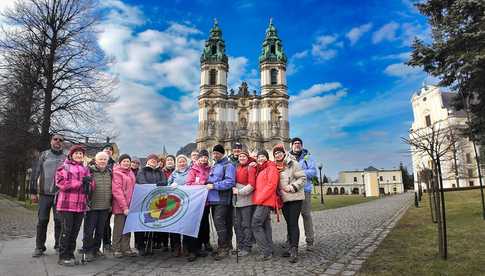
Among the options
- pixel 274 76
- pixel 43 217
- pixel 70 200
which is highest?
pixel 274 76

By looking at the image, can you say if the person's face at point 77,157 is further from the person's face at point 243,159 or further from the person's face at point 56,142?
the person's face at point 243,159

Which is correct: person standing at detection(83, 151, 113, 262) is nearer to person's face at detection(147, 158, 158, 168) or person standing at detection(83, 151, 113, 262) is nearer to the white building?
person's face at detection(147, 158, 158, 168)

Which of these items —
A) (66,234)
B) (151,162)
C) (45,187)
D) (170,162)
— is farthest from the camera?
(170,162)

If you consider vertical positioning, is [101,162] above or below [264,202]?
above

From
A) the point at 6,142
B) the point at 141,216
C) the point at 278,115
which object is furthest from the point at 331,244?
the point at 278,115

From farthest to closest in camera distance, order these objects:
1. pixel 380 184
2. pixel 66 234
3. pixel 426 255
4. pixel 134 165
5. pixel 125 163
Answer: pixel 380 184 < pixel 134 165 < pixel 125 163 < pixel 426 255 < pixel 66 234

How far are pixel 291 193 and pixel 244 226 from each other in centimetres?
120

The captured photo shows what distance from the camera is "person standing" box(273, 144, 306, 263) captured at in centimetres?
624

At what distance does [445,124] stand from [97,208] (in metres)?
60.0

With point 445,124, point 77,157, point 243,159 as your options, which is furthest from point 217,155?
point 445,124

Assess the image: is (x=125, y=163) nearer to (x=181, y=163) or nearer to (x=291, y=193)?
(x=181, y=163)

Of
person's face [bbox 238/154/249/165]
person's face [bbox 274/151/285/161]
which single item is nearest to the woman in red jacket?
person's face [bbox 274/151/285/161]

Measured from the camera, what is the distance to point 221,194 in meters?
6.60

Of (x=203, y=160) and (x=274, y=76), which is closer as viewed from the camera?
(x=203, y=160)
